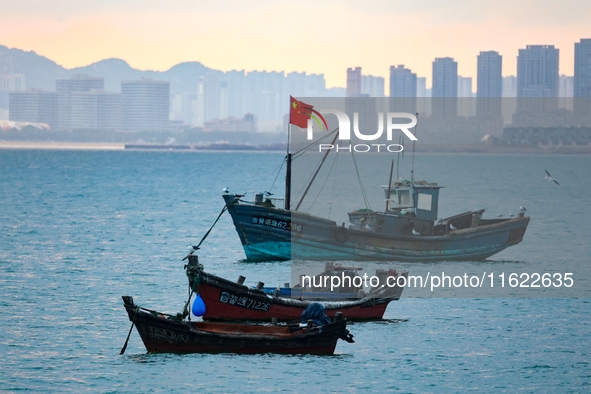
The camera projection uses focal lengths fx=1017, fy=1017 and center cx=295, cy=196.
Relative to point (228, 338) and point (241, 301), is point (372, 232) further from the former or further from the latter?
point (228, 338)

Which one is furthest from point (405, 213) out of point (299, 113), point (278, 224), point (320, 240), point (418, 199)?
point (299, 113)

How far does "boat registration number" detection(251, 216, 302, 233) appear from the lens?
4647 centimetres

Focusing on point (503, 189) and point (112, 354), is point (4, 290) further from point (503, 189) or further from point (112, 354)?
point (503, 189)

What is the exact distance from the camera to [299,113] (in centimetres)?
4831

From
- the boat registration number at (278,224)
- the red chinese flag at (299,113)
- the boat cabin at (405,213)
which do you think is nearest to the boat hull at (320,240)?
the boat registration number at (278,224)

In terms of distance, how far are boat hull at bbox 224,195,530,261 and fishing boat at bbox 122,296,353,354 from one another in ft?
57.2

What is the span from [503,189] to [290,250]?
102 m

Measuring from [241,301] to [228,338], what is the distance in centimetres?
336

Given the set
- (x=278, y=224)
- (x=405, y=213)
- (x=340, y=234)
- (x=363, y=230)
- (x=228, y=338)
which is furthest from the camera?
(x=405, y=213)

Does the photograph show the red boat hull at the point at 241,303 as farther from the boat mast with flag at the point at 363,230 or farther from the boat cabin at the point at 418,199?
the boat cabin at the point at 418,199

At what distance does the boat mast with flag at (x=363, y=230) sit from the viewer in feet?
153

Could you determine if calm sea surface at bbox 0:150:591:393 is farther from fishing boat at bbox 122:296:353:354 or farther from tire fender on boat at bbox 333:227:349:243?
tire fender on boat at bbox 333:227:349:243

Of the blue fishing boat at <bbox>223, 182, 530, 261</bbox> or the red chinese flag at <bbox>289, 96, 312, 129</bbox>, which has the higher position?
the red chinese flag at <bbox>289, 96, 312, 129</bbox>

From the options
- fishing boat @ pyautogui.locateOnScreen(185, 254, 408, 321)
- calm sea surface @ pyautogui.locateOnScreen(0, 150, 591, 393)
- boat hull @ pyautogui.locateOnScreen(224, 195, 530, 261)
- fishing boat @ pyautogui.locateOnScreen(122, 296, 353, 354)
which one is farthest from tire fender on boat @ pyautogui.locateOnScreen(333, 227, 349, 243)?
fishing boat @ pyautogui.locateOnScreen(122, 296, 353, 354)
